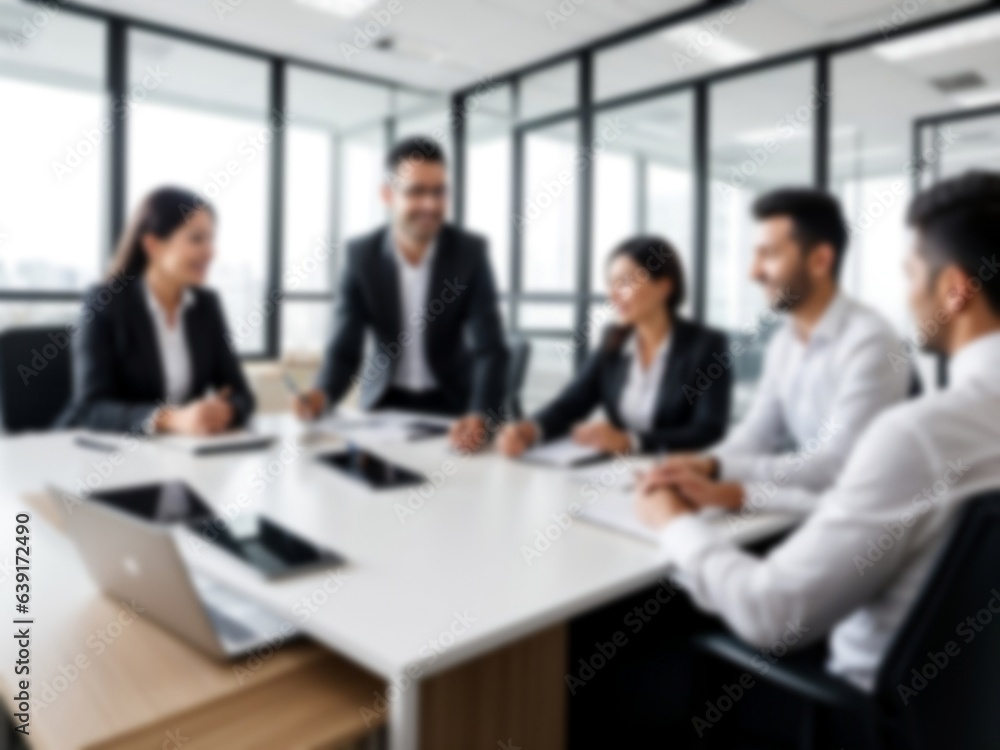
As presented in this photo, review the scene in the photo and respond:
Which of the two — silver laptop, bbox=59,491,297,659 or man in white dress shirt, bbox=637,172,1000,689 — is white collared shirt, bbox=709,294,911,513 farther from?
silver laptop, bbox=59,491,297,659

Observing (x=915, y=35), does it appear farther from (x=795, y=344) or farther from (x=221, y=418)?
(x=221, y=418)

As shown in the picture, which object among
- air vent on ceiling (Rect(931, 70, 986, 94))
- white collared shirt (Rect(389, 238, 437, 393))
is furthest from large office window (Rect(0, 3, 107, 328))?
air vent on ceiling (Rect(931, 70, 986, 94))

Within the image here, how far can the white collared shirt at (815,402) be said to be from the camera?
5.20ft

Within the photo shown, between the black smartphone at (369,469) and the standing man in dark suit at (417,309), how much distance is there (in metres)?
0.79

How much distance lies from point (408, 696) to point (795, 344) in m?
1.59

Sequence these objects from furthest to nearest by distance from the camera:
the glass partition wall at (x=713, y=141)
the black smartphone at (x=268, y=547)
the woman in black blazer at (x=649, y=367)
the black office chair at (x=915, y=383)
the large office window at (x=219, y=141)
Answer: the large office window at (x=219, y=141) → the glass partition wall at (x=713, y=141) → the woman in black blazer at (x=649, y=367) → the black office chair at (x=915, y=383) → the black smartphone at (x=268, y=547)

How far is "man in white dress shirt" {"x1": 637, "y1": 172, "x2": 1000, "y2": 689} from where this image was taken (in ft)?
3.05

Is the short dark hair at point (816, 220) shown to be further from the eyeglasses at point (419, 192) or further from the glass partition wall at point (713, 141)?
the glass partition wall at point (713, 141)

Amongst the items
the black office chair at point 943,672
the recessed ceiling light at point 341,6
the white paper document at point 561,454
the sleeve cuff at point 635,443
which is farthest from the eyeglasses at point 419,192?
the recessed ceiling light at point 341,6

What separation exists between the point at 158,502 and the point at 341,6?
3.98 meters

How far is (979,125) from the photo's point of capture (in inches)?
235

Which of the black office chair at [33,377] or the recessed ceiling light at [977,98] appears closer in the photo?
the black office chair at [33,377]

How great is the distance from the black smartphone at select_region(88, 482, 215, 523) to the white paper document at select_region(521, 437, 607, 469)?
2.71ft

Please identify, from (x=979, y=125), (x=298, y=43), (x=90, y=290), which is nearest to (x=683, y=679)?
(x=90, y=290)
